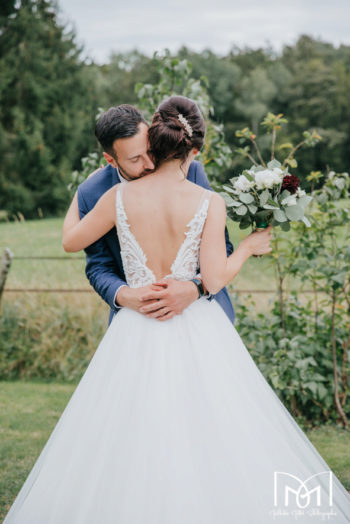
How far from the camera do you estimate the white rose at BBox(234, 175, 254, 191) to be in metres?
2.36

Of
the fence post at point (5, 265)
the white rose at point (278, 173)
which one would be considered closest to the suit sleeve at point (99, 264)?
the white rose at point (278, 173)

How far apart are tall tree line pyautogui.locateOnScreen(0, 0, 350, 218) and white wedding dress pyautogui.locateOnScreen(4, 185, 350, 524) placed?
16.5 metres

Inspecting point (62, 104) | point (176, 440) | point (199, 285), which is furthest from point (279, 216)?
point (62, 104)

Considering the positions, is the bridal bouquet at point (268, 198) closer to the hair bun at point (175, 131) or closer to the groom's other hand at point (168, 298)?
the hair bun at point (175, 131)

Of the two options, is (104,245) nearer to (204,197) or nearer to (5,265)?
(204,197)

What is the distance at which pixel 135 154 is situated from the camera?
219cm

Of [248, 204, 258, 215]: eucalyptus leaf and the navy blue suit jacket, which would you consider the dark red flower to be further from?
the navy blue suit jacket

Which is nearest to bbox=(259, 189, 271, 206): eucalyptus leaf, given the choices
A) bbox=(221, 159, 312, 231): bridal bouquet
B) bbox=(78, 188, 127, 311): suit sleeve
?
bbox=(221, 159, 312, 231): bridal bouquet

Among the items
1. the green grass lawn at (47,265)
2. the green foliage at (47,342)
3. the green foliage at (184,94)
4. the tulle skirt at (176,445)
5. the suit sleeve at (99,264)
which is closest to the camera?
the tulle skirt at (176,445)

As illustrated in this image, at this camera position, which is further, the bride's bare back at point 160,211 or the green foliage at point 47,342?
the green foliage at point 47,342

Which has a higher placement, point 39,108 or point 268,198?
point 268,198

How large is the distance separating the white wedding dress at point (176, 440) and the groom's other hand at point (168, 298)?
0.05 m

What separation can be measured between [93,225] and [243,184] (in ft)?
2.21

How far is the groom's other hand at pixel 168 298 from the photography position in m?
2.20
